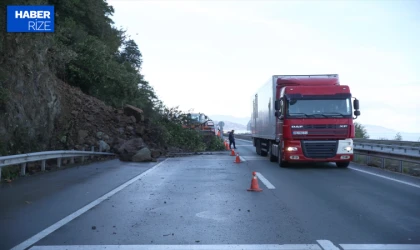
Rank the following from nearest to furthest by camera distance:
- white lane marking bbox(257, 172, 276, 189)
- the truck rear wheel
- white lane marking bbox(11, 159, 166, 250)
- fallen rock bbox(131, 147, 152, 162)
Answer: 1. white lane marking bbox(11, 159, 166, 250)
2. white lane marking bbox(257, 172, 276, 189)
3. the truck rear wheel
4. fallen rock bbox(131, 147, 152, 162)

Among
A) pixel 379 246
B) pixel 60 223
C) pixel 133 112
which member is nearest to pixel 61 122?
pixel 133 112

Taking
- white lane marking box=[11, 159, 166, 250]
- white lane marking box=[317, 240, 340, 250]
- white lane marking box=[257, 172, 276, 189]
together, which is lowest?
white lane marking box=[317, 240, 340, 250]

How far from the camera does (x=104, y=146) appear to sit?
941 inches

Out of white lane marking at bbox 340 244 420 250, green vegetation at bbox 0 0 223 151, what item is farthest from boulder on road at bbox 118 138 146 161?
white lane marking at bbox 340 244 420 250

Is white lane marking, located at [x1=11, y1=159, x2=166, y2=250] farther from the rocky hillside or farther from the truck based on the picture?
the truck

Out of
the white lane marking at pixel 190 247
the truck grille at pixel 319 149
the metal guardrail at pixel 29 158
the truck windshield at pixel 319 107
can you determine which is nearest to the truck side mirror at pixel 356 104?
the truck windshield at pixel 319 107

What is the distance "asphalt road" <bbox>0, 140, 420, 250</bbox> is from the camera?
6730mm

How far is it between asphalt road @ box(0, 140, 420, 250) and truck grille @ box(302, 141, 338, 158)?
303 cm

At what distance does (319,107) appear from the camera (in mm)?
17656

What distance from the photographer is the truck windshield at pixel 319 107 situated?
17.6 meters

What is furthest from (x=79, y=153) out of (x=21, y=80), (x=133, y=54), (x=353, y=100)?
(x=133, y=54)

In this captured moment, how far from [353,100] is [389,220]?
9965 mm

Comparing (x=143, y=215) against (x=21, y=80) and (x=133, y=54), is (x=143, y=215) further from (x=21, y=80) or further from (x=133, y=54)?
(x=133, y=54)

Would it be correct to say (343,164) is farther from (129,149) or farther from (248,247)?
(248,247)
